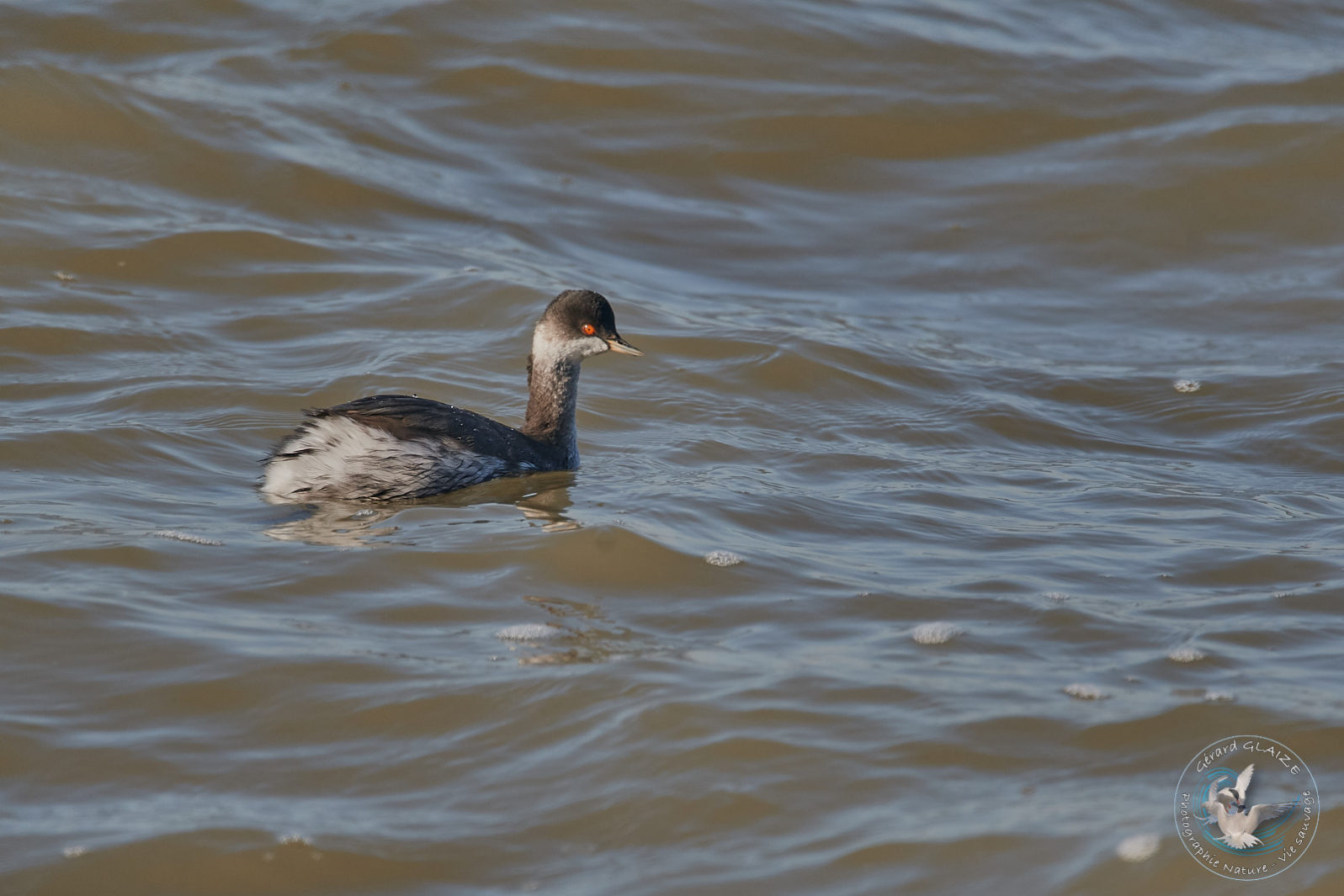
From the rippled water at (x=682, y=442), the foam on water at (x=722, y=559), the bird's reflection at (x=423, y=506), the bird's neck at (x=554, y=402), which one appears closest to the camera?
the rippled water at (x=682, y=442)

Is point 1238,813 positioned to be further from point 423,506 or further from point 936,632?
point 423,506

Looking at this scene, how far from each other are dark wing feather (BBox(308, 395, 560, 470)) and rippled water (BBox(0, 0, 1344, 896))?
0.27 metres

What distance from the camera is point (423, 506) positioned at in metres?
6.88

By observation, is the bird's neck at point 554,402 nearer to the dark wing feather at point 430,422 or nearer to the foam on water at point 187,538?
the dark wing feather at point 430,422

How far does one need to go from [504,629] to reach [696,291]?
18.0 ft

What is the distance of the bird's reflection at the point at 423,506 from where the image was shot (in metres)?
6.40

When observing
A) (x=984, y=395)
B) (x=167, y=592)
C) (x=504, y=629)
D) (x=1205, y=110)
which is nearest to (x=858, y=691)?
(x=504, y=629)

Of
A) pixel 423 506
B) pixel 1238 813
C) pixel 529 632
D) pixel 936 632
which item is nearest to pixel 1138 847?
pixel 1238 813

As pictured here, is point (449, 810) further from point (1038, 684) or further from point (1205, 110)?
point (1205, 110)

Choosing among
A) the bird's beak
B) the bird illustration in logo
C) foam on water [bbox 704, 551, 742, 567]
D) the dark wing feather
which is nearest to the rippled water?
foam on water [bbox 704, 551, 742, 567]
